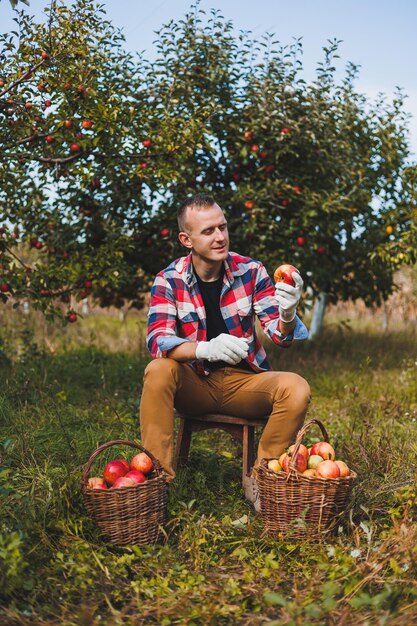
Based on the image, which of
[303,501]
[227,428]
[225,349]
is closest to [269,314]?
[225,349]

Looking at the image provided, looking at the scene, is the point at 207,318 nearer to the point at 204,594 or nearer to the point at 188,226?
the point at 188,226

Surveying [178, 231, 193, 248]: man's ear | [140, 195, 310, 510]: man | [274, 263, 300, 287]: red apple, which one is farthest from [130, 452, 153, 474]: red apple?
[178, 231, 193, 248]: man's ear

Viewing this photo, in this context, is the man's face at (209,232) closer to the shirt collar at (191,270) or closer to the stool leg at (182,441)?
the shirt collar at (191,270)

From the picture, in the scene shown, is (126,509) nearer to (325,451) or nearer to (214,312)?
(325,451)

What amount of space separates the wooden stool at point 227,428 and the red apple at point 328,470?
2.02ft

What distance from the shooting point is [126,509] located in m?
2.88

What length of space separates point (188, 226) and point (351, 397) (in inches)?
89.8

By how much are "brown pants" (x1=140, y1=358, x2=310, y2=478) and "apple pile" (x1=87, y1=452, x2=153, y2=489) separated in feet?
0.48

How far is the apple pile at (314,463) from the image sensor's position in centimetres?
298

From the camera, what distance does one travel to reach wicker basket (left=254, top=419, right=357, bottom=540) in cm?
292

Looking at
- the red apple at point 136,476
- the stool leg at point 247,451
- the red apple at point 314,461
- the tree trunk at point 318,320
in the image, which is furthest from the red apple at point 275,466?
the tree trunk at point 318,320

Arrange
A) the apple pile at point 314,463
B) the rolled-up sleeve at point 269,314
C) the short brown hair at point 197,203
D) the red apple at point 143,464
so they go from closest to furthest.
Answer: the apple pile at point 314,463 < the red apple at point 143,464 < the rolled-up sleeve at point 269,314 < the short brown hair at point 197,203

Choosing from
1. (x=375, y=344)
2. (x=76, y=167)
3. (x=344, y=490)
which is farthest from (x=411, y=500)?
(x=375, y=344)

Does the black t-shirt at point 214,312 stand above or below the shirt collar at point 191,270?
below
